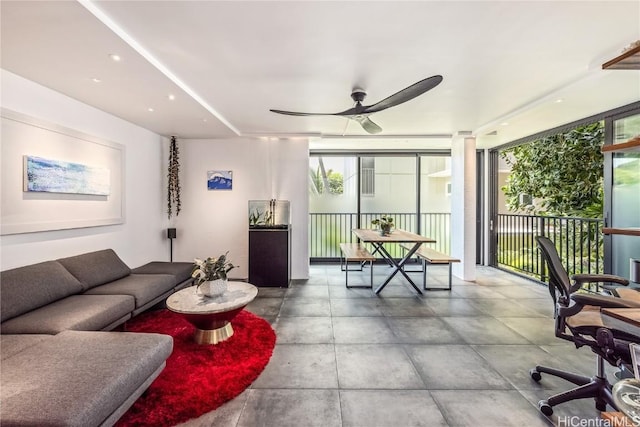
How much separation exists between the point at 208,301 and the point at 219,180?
2.70 m

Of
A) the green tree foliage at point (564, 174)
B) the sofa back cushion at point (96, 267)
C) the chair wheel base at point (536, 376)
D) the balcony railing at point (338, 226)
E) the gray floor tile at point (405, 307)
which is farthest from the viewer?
the balcony railing at point (338, 226)

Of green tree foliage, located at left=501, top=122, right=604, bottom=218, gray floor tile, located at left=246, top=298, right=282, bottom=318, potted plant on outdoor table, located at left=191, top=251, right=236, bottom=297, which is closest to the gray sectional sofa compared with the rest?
potted plant on outdoor table, located at left=191, top=251, right=236, bottom=297

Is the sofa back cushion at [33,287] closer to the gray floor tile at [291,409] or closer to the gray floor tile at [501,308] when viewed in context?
the gray floor tile at [291,409]

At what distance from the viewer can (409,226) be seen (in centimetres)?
609

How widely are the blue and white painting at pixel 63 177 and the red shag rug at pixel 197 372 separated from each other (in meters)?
1.54

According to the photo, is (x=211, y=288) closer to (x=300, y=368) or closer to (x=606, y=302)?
(x=300, y=368)

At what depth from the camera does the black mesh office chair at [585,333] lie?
1564mm

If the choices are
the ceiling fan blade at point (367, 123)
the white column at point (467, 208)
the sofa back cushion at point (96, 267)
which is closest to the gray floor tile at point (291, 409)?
the sofa back cushion at point (96, 267)

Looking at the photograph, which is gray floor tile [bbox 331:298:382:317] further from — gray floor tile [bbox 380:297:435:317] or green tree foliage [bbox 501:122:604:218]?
green tree foliage [bbox 501:122:604:218]

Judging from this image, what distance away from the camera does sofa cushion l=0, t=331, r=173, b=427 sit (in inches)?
46.0

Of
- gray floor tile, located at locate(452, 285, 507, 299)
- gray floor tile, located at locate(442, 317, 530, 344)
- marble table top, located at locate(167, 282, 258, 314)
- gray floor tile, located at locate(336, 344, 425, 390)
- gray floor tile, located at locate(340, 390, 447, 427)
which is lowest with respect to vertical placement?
gray floor tile, located at locate(340, 390, 447, 427)

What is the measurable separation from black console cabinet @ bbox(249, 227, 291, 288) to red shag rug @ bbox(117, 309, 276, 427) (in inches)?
54.2

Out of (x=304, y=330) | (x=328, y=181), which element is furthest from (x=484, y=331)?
(x=328, y=181)

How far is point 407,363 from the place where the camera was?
226 centimetres
